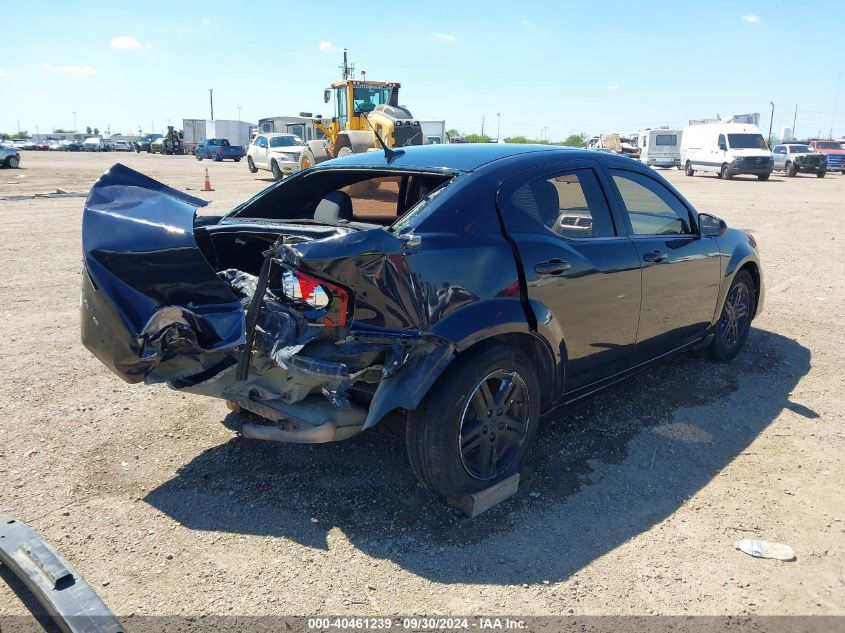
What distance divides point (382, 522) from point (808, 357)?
4239 mm

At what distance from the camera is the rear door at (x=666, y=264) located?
4.18m

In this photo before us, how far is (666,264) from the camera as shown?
170 inches

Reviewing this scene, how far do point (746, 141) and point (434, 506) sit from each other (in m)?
31.6

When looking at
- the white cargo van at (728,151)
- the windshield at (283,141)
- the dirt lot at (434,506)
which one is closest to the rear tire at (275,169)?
the windshield at (283,141)

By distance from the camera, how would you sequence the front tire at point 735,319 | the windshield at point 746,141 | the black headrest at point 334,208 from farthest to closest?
the windshield at point 746,141 < the front tire at point 735,319 < the black headrest at point 334,208

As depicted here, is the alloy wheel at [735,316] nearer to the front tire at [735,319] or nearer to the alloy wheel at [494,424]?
the front tire at [735,319]

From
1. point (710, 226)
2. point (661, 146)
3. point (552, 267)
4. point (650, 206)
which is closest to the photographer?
point (552, 267)

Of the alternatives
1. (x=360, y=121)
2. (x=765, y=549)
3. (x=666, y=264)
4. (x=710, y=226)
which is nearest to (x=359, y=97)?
(x=360, y=121)

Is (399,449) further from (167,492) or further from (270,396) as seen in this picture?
(167,492)

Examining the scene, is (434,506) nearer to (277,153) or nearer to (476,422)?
(476,422)

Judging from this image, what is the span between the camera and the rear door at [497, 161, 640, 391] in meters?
3.43

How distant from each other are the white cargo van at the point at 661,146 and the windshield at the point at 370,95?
→ 22516 mm

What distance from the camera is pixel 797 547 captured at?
3.04m

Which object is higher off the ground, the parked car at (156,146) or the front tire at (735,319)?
the parked car at (156,146)
